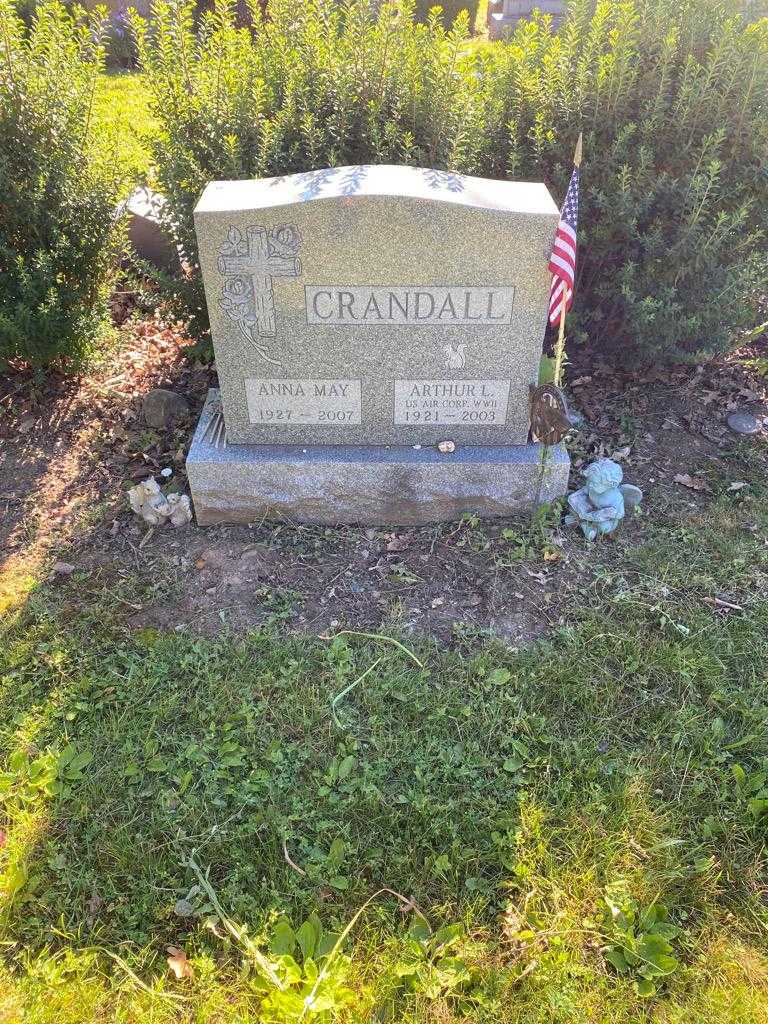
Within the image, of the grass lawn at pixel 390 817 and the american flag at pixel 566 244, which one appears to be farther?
the american flag at pixel 566 244

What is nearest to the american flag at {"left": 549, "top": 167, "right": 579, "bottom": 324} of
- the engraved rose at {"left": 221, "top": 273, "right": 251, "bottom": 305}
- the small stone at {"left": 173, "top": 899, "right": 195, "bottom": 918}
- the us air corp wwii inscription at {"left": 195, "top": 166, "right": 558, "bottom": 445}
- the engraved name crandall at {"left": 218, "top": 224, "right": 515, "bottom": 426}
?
the us air corp wwii inscription at {"left": 195, "top": 166, "right": 558, "bottom": 445}

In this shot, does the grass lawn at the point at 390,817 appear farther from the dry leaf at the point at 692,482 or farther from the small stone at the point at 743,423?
the small stone at the point at 743,423

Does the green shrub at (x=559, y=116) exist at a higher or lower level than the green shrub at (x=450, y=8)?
higher

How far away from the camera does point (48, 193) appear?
13.9 feet

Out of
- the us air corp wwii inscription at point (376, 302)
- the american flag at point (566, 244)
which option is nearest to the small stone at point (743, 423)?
the us air corp wwii inscription at point (376, 302)

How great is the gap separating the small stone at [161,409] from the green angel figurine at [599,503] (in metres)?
2.39

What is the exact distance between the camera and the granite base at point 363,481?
382 centimetres

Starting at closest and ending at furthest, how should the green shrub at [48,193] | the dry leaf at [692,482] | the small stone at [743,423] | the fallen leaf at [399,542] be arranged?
the fallen leaf at [399,542]
the green shrub at [48,193]
the dry leaf at [692,482]
the small stone at [743,423]

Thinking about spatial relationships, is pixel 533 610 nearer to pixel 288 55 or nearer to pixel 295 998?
pixel 295 998

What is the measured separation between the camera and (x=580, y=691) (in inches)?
126

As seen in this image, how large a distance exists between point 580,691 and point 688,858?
723 mm

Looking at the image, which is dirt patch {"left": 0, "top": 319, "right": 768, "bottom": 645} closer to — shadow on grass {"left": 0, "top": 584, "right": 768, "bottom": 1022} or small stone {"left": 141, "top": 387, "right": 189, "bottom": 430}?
small stone {"left": 141, "top": 387, "right": 189, "bottom": 430}

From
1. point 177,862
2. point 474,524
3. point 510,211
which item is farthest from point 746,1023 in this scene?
point 510,211

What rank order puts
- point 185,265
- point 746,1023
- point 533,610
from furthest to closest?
1. point 185,265
2. point 533,610
3. point 746,1023
